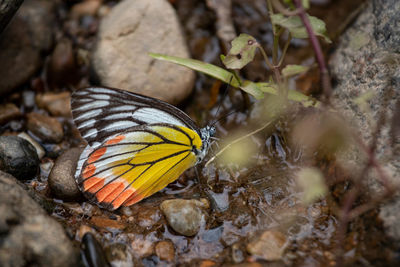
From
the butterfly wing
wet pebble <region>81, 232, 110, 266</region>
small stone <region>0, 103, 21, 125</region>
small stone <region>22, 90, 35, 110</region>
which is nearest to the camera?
wet pebble <region>81, 232, 110, 266</region>

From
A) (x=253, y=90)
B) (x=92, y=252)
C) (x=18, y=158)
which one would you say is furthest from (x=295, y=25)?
(x=18, y=158)

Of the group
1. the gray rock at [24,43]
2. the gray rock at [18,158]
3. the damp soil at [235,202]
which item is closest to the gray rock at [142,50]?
the damp soil at [235,202]

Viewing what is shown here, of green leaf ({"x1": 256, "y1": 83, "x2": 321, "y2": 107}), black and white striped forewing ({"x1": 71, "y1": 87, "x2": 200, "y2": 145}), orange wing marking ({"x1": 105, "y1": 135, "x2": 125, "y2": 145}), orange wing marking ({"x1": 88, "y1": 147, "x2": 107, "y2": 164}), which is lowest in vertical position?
orange wing marking ({"x1": 88, "y1": 147, "x2": 107, "y2": 164})

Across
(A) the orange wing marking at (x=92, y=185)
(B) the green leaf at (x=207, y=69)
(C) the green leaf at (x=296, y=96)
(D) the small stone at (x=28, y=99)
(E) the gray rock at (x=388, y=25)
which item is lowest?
(A) the orange wing marking at (x=92, y=185)

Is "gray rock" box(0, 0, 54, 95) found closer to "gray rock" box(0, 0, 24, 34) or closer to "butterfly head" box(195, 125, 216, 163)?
"gray rock" box(0, 0, 24, 34)

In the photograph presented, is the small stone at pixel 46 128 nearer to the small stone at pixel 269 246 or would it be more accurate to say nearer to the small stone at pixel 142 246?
the small stone at pixel 142 246

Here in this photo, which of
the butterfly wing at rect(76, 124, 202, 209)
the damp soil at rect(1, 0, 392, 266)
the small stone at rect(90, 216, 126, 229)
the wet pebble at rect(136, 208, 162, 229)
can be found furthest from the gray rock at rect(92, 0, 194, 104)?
the small stone at rect(90, 216, 126, 229)

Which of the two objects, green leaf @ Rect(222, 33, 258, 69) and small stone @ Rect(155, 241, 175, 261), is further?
green leaf @ Rect(222, 33, 258, 69)
